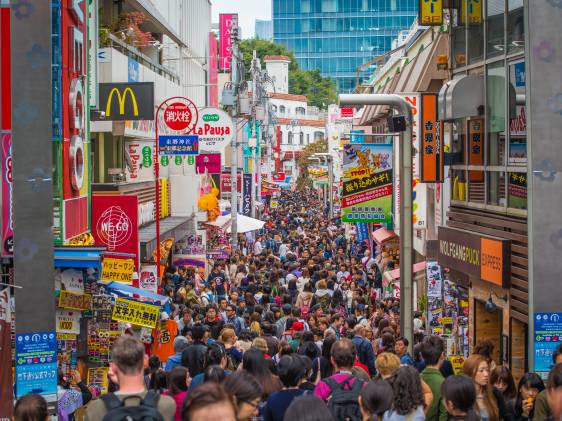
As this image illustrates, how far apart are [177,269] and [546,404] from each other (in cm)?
2292

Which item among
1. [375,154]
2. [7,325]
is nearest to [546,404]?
[7,325]

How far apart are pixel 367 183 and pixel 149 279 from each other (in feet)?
16.7

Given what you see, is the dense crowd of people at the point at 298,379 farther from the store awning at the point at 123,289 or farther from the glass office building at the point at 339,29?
the glass office building at the point at 339,29

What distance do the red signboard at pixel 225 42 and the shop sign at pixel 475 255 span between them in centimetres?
4621

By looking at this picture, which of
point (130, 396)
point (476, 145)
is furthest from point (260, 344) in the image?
point (476, 145)

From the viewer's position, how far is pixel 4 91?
15008 millimetres

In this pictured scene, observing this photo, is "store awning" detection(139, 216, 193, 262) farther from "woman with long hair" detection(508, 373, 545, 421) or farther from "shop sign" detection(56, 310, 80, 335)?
"woman with long hair" detection(508, 373, 545, 421)

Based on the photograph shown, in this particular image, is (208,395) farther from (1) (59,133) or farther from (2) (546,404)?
(1) (59,133)

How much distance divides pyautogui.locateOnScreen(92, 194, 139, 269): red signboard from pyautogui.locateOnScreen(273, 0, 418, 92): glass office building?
16084 cm

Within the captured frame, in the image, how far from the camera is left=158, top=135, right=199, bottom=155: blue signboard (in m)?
26.8

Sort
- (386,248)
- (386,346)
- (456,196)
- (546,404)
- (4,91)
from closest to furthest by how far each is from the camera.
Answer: (546,404) < (386,346) < (4,91) < (456,196) < (386,248)

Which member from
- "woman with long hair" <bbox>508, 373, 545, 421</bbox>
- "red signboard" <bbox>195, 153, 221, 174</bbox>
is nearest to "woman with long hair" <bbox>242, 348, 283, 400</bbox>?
"woman with long hair" <bbox>508, 373, 545, 421</bbox>

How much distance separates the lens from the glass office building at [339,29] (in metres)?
180

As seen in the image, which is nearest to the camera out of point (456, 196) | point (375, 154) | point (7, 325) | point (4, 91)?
point (7, 325)
